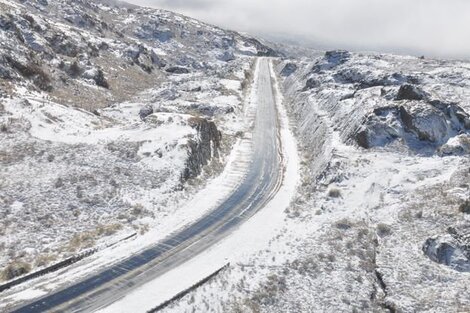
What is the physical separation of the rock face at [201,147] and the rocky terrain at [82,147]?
0.13 metres

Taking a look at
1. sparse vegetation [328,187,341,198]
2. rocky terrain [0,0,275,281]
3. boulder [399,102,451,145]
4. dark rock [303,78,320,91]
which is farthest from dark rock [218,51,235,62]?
sparse vegetation [328,187,341,198]

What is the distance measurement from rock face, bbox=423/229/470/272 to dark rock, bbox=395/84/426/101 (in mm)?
24011

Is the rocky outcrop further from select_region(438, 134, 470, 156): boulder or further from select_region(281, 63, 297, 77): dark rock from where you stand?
select_region(281, 63, 297, 77): dark rock

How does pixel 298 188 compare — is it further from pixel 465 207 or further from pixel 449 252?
pixel 449 252

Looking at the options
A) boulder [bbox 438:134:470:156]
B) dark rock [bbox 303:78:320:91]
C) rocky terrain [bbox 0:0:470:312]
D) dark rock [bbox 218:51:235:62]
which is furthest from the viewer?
dark rock [bbox 218:51:235:62]

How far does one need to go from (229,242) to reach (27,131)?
22604 millimetres

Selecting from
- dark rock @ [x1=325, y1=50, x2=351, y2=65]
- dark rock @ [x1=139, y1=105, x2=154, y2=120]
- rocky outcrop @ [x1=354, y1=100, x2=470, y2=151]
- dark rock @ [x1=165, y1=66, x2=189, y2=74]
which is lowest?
dark rock @ [x1=139, y1=105, x2=154, y2=120]

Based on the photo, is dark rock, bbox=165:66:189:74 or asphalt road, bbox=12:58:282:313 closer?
asphalt road, bbox=12:58:282:313

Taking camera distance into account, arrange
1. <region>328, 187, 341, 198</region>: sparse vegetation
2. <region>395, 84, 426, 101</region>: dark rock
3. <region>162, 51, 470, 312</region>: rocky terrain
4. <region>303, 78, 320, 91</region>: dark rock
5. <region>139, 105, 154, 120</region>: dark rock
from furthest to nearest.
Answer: <region>303, 78, 320, 91</region>: dark rock → <region>139, 105, 154, 120</region>: dark rock → <region>395, 84, 426, 101</region>: dark rock → <region>328, 187, 341, 198</region>: sparse vegetation → <region>162, 51, 470, 312</region>: rocky terrain

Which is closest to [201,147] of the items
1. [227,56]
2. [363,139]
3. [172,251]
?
[363,139]

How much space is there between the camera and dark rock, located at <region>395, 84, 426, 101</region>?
48.8 meters

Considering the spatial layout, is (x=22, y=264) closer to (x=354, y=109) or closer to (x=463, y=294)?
(x=463, y=294)

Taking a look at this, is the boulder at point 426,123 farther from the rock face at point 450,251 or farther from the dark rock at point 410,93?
the rock face at point 450,251

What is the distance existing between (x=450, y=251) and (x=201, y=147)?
2402cm
